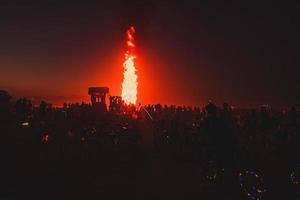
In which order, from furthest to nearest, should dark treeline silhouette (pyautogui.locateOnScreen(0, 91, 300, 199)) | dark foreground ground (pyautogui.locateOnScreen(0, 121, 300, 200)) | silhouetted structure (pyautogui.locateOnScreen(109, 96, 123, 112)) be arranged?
silhouetted structure (pyautogui.locateOnScreen(109, 96, 123, 112)), dark foreground ground (pyautogui.locateOnScreen(0, 121, 300, 200)), dark treeline silhouette (pyautogui.locateOnScreen(0, 91, 300, 199))

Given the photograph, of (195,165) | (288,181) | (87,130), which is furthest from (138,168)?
(87,130)

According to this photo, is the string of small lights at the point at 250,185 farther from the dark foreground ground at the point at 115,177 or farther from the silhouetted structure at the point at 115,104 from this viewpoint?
the silhouetted structure at the point at 115,104

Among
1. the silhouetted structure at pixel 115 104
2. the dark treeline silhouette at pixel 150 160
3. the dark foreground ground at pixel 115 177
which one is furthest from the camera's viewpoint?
the silhouetted structure at pixel 115 104

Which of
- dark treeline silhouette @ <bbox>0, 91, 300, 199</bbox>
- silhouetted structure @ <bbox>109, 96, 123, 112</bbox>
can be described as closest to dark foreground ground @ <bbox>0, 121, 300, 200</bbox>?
dark treeline silhouette @ <bbox>0, 91, 300, 199</bbox>

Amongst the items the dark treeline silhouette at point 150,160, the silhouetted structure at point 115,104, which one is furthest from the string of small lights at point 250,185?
the silhouetted structure at point 115,104

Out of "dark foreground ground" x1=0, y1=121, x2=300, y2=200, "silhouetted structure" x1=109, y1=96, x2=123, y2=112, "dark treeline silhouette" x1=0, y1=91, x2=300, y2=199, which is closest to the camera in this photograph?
"dark treeline silhouette" x1=0, y1=91, x2=300, y2=199

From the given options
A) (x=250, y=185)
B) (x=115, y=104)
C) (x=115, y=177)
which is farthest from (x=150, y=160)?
(x=115, y=104)

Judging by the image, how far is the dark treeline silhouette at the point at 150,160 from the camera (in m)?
22.7

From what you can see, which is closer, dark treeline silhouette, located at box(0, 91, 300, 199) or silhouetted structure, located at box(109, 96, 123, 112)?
dark treeline silhouette, located at box(0, 91, 300, 199)

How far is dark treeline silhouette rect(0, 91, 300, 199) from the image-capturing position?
74.4ft

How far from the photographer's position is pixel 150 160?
1539 inches

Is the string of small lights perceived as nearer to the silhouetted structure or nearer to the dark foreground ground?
the dark foreground ground

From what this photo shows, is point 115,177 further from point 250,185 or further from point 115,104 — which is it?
point 115,104

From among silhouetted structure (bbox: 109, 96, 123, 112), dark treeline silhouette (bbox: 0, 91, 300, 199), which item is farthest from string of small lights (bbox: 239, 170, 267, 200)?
silhouetted structure (bbox: 109, 96, 123, 112)
